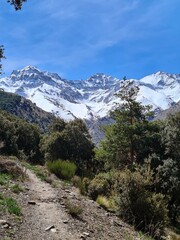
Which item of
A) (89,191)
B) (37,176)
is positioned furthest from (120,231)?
(37,176)

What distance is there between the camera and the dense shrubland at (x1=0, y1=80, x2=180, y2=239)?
15.7m

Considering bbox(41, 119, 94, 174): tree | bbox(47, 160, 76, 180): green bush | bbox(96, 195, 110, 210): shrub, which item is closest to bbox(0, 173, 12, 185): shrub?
bbox(96, 195, 110, 210): shrub

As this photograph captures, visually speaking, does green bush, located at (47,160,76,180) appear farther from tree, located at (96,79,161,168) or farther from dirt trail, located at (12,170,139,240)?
dirt trail, located at (12,170,139,240)

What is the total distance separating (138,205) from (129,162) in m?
15.8

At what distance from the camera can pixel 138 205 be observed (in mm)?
15547

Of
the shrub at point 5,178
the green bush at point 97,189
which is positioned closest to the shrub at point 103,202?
the green bush at point 97,189

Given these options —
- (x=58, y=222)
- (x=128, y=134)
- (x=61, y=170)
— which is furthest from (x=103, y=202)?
(x=128, y=134)

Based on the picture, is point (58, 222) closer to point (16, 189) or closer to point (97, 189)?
point (16, 189)

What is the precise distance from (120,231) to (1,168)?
28.8ft

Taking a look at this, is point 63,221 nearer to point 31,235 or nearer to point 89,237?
point 89,237

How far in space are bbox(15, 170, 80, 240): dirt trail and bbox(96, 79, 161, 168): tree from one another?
1441cm

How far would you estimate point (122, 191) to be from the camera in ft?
54.0

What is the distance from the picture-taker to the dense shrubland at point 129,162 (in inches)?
618

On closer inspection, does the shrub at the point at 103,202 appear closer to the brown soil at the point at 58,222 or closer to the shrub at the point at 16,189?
the brown soil at the point at 58,222
